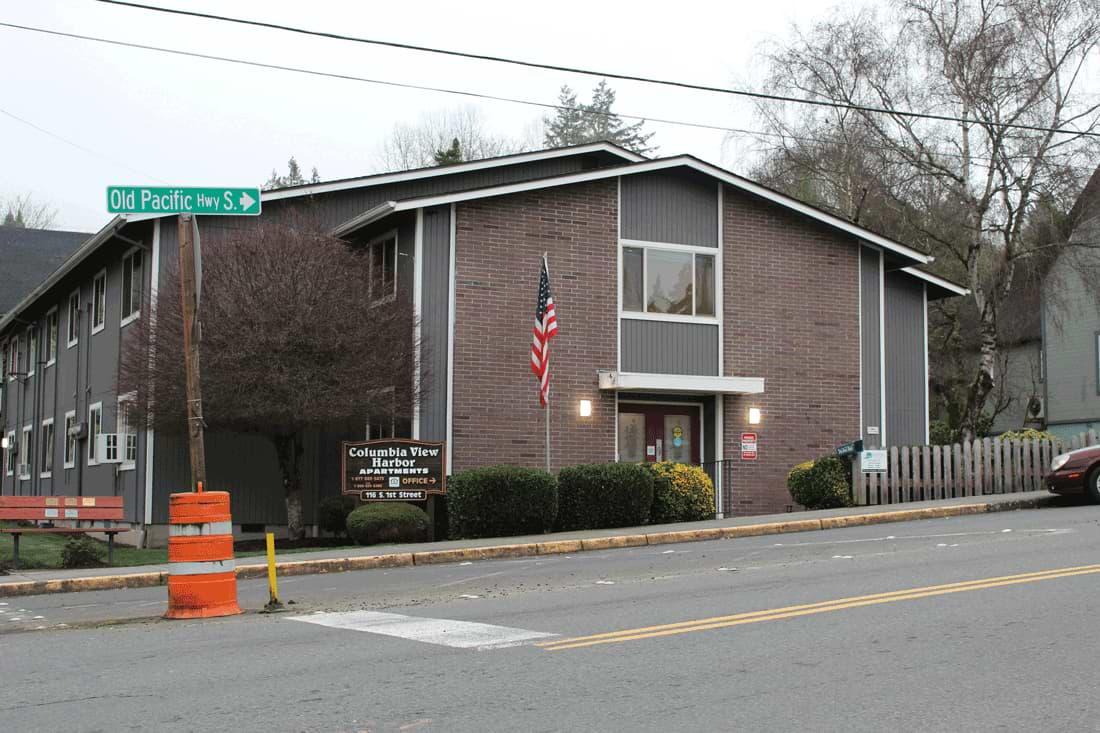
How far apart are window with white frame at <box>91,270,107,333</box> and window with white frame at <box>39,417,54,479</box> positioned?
5.20 m

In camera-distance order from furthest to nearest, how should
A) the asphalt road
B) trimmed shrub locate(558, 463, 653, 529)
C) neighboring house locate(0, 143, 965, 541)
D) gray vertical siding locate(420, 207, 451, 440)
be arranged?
neighboring house locate(0, 143, 965, 541) < gray vertical siding locate(420, 207, 451, 440) < trimmed shrub locate(558, 463, 653, 529) < the asphalt road

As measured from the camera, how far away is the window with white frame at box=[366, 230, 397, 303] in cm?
2023

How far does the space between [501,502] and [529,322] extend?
3822 millimetres

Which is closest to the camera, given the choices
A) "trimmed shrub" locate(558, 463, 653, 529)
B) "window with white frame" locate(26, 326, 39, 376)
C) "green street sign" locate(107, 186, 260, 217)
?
"green street sign" locate(107, 186, 260, 217)

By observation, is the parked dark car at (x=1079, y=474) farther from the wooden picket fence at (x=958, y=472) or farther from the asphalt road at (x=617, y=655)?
the asphalt road at (x=617, y=655)

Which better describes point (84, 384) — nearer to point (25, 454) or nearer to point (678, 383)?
point (25, 454)

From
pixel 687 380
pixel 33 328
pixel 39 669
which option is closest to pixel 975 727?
pixel 39 669

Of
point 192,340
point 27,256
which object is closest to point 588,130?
point 27,256

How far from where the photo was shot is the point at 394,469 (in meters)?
19.4

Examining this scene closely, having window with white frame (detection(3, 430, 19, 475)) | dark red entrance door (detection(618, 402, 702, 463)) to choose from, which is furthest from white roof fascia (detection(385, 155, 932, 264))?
window with white frame (detection(3, 430, 19, 475))

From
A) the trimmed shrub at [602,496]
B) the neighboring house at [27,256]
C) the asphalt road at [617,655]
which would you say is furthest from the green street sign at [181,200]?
the neighboring house at [27,256]

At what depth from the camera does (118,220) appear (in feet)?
71.8

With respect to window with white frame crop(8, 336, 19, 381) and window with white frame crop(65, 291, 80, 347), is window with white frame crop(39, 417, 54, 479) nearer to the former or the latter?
window with white frame crop(65, 291, 80, 347)

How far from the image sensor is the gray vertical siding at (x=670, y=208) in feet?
74.3
